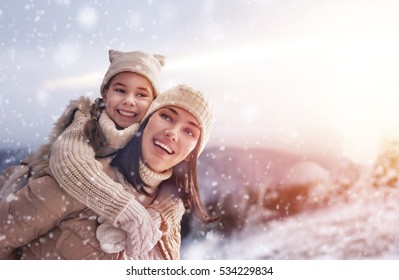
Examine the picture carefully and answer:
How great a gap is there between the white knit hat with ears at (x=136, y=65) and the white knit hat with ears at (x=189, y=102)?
2.0 inches

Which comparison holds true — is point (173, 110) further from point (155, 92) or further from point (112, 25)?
point (112, 25)

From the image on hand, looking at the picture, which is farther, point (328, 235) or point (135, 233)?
point (328, 235)

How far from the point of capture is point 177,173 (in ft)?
5.12

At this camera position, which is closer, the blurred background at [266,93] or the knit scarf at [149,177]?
the knit scarf at [149,177]

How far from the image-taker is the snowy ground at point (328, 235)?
172cm

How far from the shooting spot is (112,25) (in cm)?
170

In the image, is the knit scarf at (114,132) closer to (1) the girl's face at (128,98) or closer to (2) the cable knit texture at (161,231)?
(1) the girl's face at (128,98)

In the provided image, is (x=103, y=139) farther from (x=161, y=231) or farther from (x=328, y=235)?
(x=328, y=235)

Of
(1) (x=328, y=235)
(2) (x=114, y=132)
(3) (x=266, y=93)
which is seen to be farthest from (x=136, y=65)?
(1) (x=328, y=235)

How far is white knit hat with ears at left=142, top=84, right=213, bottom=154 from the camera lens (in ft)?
4.91

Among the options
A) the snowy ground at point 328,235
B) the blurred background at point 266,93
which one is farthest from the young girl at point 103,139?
the snowy ground at point 328,235

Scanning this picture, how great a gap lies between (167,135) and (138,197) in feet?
0.63

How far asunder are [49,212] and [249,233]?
0.63 metres
